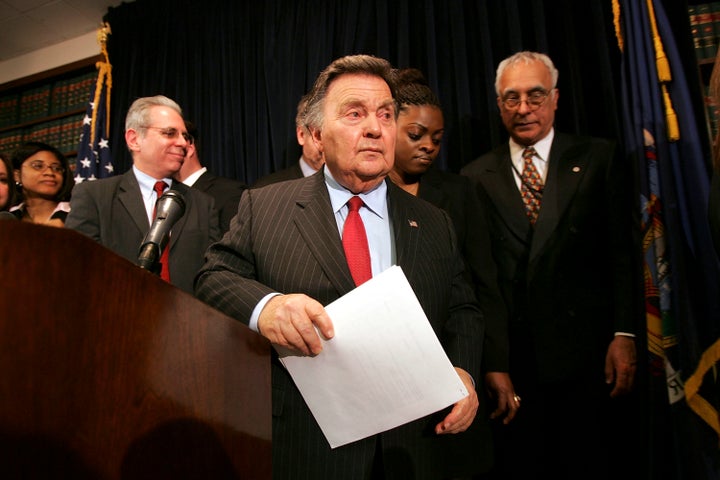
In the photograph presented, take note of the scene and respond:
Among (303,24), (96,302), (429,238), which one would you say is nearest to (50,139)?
(303,24)

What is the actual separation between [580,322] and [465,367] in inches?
37.4

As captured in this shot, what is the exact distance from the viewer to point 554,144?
7.64 feet

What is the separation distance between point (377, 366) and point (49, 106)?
5.03 meters

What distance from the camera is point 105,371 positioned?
0.60m

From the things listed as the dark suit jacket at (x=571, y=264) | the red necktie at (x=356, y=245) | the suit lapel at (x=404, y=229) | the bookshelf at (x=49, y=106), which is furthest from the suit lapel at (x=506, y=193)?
the bookshelf at (x=49, y=106)

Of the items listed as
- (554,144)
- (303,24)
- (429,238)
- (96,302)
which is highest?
(303,24)

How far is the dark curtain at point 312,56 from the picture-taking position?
2854 mm

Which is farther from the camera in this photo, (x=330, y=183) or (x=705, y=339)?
(x=705, y=339)

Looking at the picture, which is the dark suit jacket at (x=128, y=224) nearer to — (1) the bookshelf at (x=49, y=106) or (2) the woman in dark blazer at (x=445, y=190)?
(2) the woman in dark blazer at (x=445, y=190)

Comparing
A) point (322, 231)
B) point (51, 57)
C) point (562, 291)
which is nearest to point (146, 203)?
point (322, 231)

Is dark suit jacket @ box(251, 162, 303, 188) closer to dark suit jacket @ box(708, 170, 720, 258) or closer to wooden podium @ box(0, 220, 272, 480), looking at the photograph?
dark suit jacket @ box(708, 170, 720, 258)

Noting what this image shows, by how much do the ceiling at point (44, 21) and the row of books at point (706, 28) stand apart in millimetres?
4150

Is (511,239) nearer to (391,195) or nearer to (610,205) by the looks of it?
(610,205)

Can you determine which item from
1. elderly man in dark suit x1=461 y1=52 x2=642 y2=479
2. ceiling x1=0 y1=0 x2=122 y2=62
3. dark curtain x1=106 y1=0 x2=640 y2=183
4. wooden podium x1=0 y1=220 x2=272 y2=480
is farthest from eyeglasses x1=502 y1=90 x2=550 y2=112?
ceiling x1=0 y1=0 x2=122 y2=62
